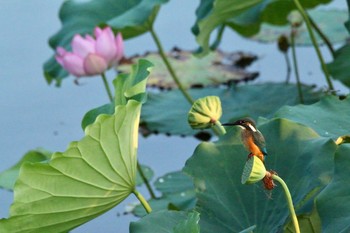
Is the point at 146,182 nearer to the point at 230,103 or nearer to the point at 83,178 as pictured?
the point at 230,103

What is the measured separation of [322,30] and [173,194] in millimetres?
1308

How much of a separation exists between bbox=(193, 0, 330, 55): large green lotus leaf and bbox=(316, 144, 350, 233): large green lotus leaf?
0.94 meters

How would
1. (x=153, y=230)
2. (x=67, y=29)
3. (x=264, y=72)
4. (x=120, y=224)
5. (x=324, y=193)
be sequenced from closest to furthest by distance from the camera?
(x=324, y=193) → (x=153, y=230) → (x=120, y=224) → (x=67, y=29) → (x=264, y=72)

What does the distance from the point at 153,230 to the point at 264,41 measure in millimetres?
2230

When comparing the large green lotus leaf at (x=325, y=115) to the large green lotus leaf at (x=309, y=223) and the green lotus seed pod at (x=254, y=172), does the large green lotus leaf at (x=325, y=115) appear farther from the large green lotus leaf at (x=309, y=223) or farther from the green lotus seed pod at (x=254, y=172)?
the green lotus seed pod at (x=254, y=172)

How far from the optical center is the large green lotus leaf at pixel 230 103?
2887 mm

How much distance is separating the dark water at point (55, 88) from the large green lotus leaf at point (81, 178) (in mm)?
894

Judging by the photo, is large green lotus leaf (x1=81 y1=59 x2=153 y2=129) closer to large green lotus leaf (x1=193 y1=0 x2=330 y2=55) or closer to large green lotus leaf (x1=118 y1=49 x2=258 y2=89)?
large green lotus leaf (x1=193 y1=0 x2=330 y2=55)

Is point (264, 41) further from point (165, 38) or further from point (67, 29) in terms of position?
point (67, 29)

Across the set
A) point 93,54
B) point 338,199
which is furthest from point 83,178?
point 93,54

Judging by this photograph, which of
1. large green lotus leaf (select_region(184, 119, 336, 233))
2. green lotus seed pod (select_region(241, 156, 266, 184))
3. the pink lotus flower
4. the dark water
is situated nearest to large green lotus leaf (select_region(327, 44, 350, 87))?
the dark water

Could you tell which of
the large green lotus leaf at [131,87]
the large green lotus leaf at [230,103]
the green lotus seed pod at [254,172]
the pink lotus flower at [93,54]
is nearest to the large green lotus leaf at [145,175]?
the large green lotus leaf at [230,103]

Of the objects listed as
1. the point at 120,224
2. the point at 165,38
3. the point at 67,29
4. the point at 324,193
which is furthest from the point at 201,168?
the point at 165,38

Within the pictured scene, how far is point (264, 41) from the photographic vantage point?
11.9 feet
